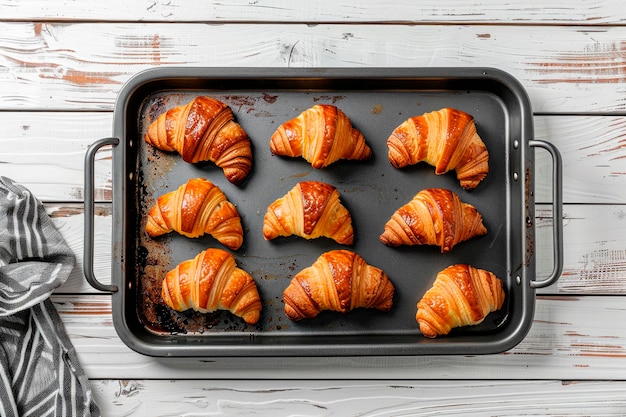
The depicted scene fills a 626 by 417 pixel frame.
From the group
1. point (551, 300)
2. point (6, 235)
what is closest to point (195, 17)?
point (6, 235)

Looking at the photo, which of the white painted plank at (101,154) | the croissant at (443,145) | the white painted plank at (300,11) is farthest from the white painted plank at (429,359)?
the white painted plank at (300,11)

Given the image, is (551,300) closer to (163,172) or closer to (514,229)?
(514,229)

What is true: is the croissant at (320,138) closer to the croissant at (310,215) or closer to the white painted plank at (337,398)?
the croissant at (310,215)

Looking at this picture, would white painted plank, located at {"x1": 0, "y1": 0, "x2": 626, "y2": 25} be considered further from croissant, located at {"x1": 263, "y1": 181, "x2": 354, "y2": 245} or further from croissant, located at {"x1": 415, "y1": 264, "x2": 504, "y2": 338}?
croissant, located at {"x1": 415, "y1": 264, "x2": 504, "y2": 338}

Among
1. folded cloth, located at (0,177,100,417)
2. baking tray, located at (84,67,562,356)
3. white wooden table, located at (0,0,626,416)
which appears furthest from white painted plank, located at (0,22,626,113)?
folded cloth, located at (0,177,100,417)

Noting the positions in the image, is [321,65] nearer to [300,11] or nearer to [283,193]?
[300,11]

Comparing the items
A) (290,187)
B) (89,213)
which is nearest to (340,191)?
(290,187)

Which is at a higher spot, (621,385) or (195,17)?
(195,17)
